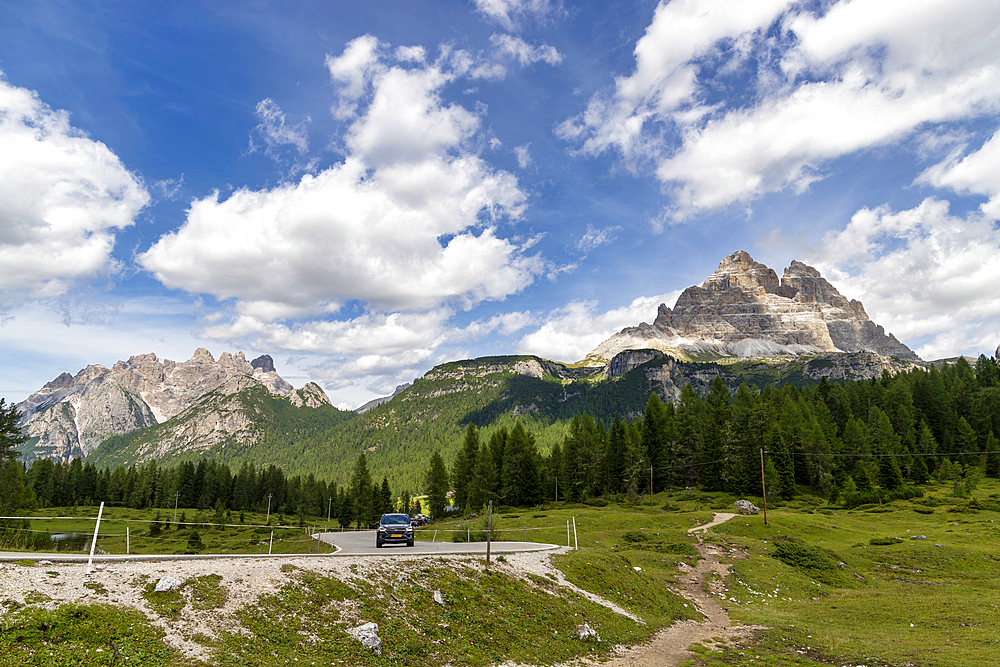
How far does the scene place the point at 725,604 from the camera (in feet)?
124

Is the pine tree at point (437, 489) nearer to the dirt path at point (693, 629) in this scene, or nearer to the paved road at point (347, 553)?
the paved road at point (347, 553)

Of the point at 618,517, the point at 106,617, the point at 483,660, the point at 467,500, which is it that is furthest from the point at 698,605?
the point at 467,500

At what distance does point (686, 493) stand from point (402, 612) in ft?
312

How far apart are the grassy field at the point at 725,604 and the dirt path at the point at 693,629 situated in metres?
0.93

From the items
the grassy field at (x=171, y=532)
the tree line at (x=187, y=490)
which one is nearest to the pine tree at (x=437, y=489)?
the grassy field at (x=171, y=532)

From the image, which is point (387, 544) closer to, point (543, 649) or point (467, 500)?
point (543, 649)

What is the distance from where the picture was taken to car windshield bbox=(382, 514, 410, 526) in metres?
40.9

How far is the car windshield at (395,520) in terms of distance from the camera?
134 ft

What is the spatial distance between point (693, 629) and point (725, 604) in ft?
29.2

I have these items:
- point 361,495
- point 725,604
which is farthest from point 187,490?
point 725,604

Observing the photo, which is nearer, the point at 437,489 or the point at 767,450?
the point at 767,450

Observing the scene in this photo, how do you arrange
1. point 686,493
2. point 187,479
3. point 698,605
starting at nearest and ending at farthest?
point 698,605, point 686,493, point 187,479

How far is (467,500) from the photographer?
398ft

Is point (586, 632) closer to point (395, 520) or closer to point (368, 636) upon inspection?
point (368, 636)
